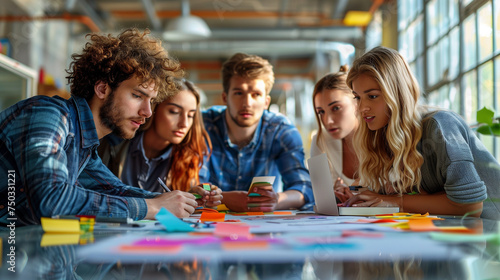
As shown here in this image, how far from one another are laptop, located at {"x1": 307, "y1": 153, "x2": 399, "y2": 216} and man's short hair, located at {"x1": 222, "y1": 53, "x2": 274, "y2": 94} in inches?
39.2

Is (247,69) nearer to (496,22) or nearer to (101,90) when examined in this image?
(101,90)

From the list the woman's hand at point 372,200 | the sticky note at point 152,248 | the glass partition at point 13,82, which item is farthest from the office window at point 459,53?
the glass partition at point 13,82

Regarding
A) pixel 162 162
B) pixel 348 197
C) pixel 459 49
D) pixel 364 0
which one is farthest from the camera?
pixel 364 0

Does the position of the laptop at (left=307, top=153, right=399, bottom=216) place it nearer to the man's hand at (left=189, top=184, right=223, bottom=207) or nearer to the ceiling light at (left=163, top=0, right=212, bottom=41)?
the man's hand at (left=189, top=184, right=223, bottom=207)

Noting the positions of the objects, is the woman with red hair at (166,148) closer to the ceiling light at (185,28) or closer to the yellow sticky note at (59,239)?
the yellow sticky note at (59,239)

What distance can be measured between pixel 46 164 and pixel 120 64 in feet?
1.91

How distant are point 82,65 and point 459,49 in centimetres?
322

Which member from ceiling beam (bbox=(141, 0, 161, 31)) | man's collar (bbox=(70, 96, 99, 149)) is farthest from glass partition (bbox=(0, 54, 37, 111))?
ceiling beam (bbox=(141, 0, 161, 31))

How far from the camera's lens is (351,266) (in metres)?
0.68

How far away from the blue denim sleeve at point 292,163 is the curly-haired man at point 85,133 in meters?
0.94

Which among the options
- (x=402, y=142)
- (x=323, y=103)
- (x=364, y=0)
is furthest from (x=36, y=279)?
(x=364, y=0)

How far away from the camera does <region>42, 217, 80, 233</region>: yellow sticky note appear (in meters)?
1.07

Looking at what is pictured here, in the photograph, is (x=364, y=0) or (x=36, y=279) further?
(x=364, y=0)

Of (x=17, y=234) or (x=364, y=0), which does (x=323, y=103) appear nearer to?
(x=17, y=234)
